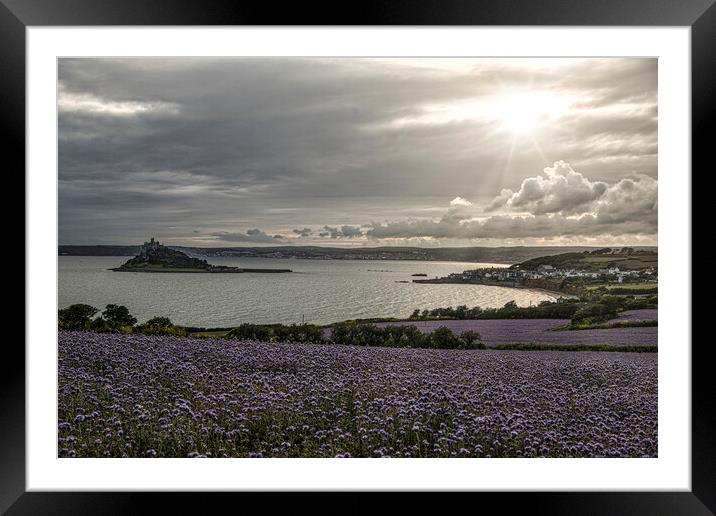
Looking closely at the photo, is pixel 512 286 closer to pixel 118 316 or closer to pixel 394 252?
pixel 394 252

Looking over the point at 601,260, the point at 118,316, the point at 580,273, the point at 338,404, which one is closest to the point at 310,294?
the point at 338,404

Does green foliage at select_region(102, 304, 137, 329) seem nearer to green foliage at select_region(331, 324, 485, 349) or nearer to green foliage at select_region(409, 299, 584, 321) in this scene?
green foliage at select_region(331, 324, 485, 349)

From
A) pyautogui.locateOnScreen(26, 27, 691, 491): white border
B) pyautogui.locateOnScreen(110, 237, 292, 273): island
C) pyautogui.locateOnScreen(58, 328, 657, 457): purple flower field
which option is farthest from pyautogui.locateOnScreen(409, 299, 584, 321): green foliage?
pyautogui.locateOnScreen(26, 27, 691, 491): white border

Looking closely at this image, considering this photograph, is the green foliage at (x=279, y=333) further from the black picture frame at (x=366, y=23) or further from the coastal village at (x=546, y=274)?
the black picture frame at (x=366, y=23)

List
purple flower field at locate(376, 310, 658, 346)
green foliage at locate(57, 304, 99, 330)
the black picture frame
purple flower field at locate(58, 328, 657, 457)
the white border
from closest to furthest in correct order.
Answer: the black picture frame → the white border → purple flower field at locate(58, 328, 657, 457) → purple flower field at locate(376, 310, 658, 346) → green foliage at locate(57, 304, 99, 330)
